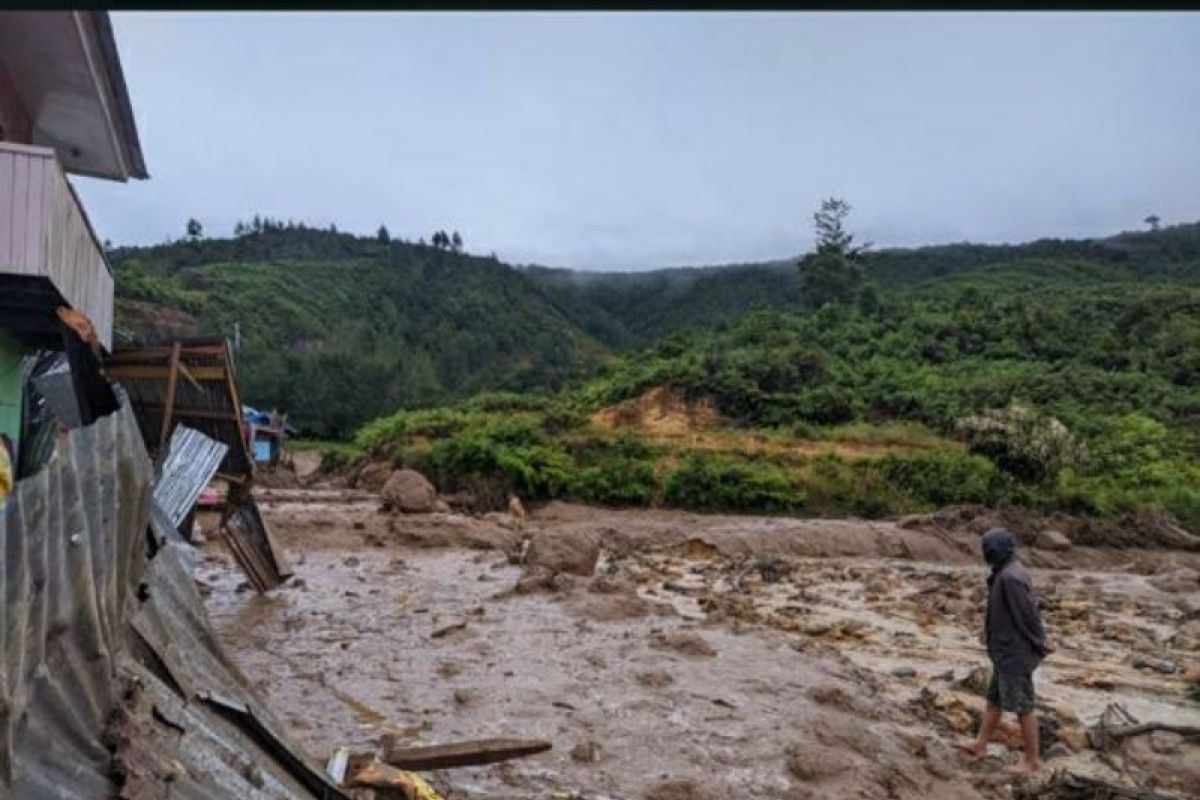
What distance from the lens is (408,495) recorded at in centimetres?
2023

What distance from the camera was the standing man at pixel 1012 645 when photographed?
268 inches

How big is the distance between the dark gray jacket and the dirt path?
781 millimetres

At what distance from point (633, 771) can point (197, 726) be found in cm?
336

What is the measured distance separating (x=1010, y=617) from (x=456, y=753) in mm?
4020

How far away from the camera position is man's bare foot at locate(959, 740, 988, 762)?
699cm

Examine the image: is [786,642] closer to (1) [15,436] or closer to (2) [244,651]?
(2) [244,651]

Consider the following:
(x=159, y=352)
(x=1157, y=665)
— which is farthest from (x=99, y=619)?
(x=1157, y=665)

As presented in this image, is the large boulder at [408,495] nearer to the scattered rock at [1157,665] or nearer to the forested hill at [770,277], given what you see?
the scattered rock at [1157,665]

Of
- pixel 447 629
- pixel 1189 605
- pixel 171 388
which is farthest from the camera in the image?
pixel 1189 605

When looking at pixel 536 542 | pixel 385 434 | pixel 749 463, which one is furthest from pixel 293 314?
pixel 536 542

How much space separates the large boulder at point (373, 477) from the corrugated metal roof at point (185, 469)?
1753cm

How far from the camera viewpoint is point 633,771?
6.07 metres

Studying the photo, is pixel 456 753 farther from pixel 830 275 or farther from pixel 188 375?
pixel 830 275

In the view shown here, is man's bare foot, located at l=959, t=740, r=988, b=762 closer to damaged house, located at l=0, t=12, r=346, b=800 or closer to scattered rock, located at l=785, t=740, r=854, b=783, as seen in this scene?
scattered rock, located at l=785, t=740, r=854, b=783
